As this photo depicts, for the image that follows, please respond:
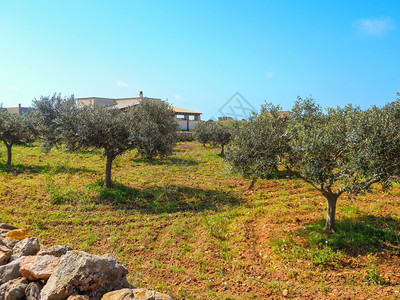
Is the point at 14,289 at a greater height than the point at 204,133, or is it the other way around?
the point at 204,133

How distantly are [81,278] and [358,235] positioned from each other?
964cm

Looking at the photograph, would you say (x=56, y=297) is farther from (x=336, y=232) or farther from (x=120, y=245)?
(x=336, y=232)

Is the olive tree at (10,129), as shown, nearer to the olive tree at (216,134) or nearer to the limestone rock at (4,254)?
the limestone rock at (4,254)

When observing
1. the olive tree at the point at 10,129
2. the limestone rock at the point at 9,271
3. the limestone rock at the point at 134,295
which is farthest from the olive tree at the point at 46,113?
the limestone rock at the point at 134,295

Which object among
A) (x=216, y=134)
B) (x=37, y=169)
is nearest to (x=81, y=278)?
(x=37, y=169)

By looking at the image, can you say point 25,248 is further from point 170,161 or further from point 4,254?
point 170,161

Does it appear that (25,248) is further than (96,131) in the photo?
No

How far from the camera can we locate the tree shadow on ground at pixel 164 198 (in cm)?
1441

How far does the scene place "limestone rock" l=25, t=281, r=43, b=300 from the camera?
17.5 feet

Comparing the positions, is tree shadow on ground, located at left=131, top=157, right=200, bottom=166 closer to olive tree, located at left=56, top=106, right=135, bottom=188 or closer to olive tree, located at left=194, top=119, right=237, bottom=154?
olive tree, located at left=194, top=119, right=237, bottom=154

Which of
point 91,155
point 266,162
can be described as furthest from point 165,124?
point 266,162

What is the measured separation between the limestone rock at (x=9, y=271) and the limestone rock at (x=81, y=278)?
131 cm

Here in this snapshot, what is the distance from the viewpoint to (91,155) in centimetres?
2917

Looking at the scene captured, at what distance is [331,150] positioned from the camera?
31.3 feet
